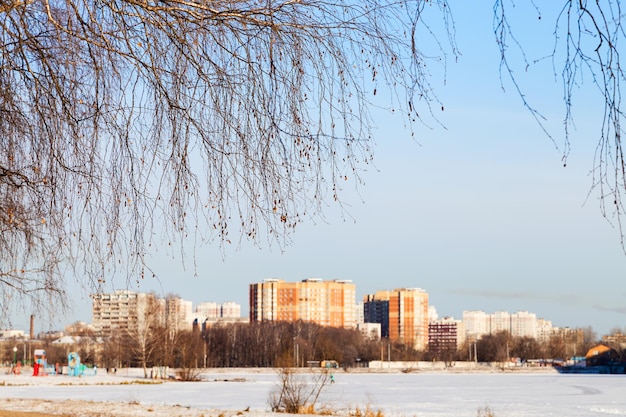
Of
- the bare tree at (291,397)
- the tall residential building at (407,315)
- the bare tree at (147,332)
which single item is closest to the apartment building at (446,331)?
the tall residential building at (407,315)

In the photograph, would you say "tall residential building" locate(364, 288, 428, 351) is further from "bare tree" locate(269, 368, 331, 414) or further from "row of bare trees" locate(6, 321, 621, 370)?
"bare tree" locate(269, 368, 331, 414)

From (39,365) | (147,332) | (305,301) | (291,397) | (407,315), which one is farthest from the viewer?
(407,315)

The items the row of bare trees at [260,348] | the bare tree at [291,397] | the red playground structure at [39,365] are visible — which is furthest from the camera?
the row of bare trees at [260,348]

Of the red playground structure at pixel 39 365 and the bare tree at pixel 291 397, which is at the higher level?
the bare tree at pixel 291 397

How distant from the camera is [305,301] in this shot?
12900 centimetres

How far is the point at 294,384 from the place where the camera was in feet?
69.1

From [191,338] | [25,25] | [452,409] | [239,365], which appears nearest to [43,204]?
[25,25]

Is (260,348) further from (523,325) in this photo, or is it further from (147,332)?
(523,325)

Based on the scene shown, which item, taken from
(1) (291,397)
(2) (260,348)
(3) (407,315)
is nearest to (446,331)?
(3) (407,315)

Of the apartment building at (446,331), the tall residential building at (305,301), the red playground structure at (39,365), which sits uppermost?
the tall residential building at (305,301)

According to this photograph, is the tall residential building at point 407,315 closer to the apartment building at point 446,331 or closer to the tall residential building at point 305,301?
the tall residential building at point 305,301

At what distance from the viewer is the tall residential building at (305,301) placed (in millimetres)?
129000

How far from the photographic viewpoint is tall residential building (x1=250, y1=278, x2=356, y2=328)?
129 meters

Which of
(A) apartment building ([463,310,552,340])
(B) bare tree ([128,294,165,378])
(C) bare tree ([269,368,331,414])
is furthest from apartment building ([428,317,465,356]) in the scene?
(C) bare tree ([269,368,331,414])
